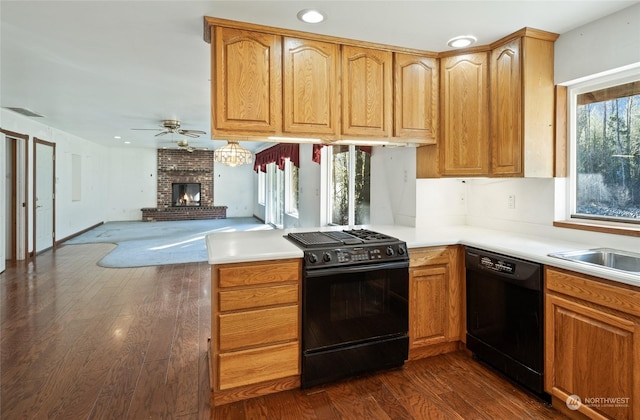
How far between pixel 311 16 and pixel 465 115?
1.38 m

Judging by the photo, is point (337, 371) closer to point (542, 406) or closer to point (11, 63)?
point (542, 406)

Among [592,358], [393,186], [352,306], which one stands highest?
[393,186]

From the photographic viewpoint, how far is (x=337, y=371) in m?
2.20

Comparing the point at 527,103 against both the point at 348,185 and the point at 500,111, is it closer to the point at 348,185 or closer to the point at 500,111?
the point at 500,111

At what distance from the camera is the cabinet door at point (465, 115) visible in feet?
8.70

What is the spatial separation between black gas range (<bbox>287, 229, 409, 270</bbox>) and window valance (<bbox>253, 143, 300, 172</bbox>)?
4.21 metres

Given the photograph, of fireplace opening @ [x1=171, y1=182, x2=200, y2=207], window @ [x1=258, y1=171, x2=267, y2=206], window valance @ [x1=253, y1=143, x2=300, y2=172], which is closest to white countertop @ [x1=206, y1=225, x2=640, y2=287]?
window valance @ [x1=253, y1=143, x2=300, y2=172]

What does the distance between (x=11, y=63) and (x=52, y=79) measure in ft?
1.58

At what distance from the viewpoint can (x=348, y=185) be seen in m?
4.89

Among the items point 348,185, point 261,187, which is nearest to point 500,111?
point 348,185

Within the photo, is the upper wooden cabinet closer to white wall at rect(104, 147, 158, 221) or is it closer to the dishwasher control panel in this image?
the dishwasher control panel

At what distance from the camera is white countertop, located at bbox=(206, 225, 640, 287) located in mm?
1839

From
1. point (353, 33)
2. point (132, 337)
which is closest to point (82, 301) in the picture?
point (132, 337)

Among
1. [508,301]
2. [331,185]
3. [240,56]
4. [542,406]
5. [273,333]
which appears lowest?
[542,406]
